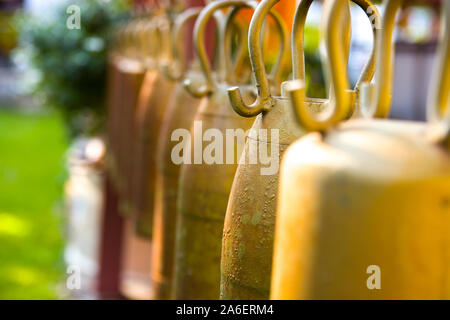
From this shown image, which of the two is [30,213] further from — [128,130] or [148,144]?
[148,144]

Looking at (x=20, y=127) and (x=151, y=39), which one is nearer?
(x=151, y=39)

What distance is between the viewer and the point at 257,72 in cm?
94

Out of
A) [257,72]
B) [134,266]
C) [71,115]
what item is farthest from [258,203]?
Answer: [71,115]

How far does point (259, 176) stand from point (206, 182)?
1.20ft

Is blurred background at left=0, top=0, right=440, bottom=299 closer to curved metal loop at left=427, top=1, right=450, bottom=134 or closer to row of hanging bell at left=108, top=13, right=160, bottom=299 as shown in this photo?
row of hanging bell at left=108, top=13, right=160, bottom=299

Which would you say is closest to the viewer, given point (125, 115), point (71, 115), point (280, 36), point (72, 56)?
point (280, 36)

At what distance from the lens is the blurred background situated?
386 cm

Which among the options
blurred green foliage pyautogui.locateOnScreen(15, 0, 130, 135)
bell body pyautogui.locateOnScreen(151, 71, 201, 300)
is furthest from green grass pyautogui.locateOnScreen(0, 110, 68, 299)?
bell body pyautogui.locateOnScreen(151, 71, 201, 300)

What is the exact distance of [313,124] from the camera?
0.68 meters

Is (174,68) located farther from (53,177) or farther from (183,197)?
(53,177)

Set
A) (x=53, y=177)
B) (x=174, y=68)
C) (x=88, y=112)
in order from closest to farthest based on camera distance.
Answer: (x=174, y=68) → (x=88, y=112) → (x=53, y=177)

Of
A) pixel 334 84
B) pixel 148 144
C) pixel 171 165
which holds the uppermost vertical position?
pixel 148 144

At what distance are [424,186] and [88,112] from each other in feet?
14.2

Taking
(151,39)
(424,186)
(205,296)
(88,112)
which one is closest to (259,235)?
(424,186)
